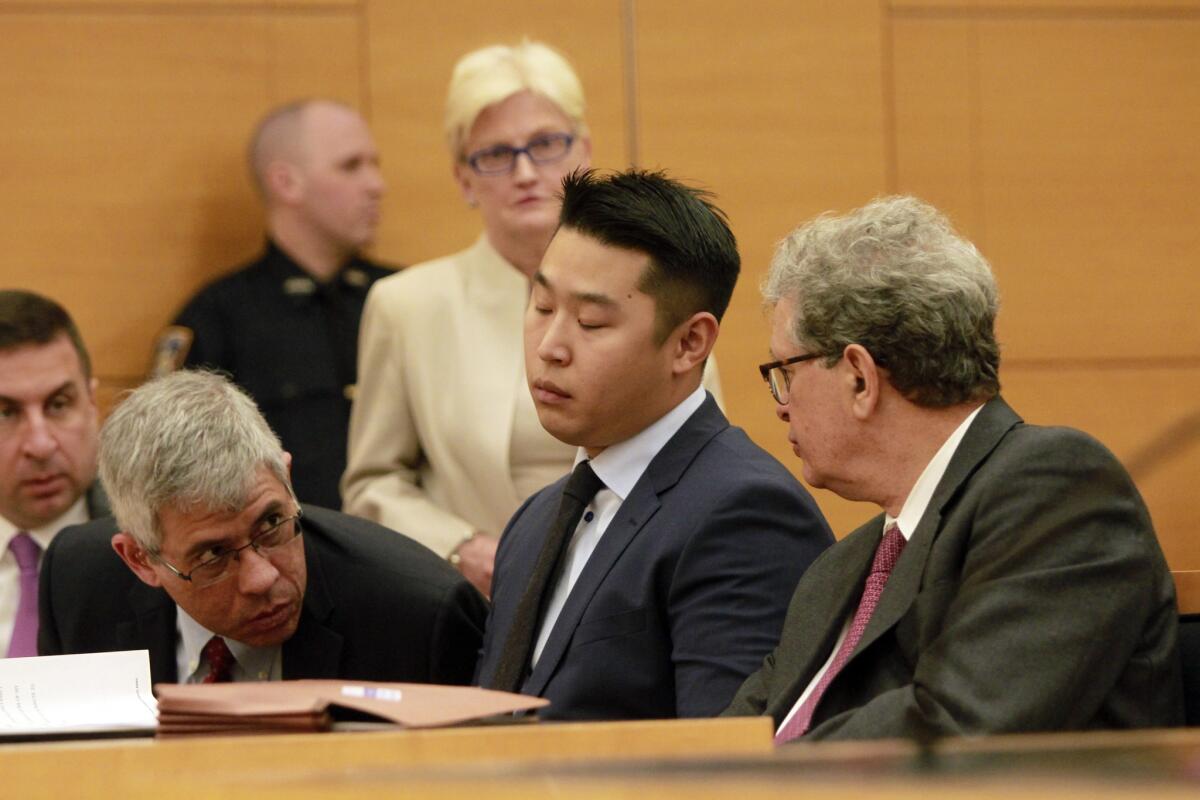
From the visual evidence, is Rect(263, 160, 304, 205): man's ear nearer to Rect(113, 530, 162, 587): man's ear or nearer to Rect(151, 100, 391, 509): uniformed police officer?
Rect(151, 100, 391, 509): uniformed police officer

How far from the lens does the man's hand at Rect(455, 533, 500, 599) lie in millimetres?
3039

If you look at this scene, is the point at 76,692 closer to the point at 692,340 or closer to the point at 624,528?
the point at 624,528

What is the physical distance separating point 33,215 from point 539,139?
175cm

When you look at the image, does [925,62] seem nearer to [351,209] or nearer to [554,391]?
[351,209]

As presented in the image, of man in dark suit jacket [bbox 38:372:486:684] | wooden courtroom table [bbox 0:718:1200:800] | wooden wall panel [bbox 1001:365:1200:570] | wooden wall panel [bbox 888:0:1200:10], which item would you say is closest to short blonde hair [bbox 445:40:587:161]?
man in dark suit jacket [bbox 38:372:486:684]

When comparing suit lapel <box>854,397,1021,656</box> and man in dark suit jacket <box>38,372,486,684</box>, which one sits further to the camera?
man in dark suit jacket <box>38,372,486,684</box>

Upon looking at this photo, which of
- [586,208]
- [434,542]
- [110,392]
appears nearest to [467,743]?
[586,208]

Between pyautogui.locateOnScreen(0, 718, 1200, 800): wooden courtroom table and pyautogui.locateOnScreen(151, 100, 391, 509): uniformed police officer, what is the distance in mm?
2328

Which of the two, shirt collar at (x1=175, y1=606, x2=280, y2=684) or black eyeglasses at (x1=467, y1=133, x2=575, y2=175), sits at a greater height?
black eyeglasses at (x1=467, y1=133, x2=575, y2=175)

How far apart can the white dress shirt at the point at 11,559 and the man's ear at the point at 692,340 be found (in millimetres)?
1413

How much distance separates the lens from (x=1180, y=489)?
4.30 meters

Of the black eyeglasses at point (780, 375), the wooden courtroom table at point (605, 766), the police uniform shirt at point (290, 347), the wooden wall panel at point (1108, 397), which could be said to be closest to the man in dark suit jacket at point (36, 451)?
the police uniform shirt at point (290, 347)

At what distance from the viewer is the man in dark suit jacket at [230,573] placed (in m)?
2.49

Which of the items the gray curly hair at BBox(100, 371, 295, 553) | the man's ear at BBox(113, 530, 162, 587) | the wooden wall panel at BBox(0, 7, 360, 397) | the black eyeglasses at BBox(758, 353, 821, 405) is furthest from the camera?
the wooden wall panel at BBox(0, 7, 360, 397)
